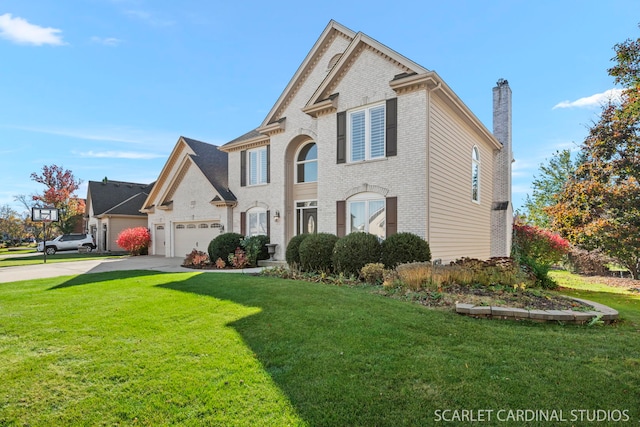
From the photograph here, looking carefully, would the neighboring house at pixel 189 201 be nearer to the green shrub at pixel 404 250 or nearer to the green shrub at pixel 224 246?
the green shrub at pixel 224 246

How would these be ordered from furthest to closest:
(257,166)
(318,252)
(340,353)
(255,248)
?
(257,166) → (255,248) → (318,252) → (340,353)

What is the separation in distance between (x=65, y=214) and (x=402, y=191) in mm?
37936

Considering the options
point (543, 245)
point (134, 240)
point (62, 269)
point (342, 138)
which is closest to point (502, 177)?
point (543, 245)

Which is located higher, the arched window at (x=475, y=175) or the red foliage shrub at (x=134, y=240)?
the arched window at (x=475, y=175)

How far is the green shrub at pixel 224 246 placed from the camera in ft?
49.0

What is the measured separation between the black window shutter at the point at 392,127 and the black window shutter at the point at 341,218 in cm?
250

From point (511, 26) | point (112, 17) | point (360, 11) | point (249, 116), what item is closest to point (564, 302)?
point (511, 26)

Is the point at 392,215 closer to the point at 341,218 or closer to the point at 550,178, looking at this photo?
A: the point at 341,218

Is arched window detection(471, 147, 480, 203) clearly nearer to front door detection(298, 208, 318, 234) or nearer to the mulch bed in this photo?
front door detection(298, 208, 318, 234)

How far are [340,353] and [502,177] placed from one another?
16.8 meters

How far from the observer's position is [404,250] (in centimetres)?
999

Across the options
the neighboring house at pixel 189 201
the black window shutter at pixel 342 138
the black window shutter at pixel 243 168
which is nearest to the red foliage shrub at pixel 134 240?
the neighboring house at pixel 189 201

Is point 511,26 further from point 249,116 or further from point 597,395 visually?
point 249,116

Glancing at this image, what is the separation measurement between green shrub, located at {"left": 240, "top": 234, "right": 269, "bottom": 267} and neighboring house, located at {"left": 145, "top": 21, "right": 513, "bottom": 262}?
51 cm
